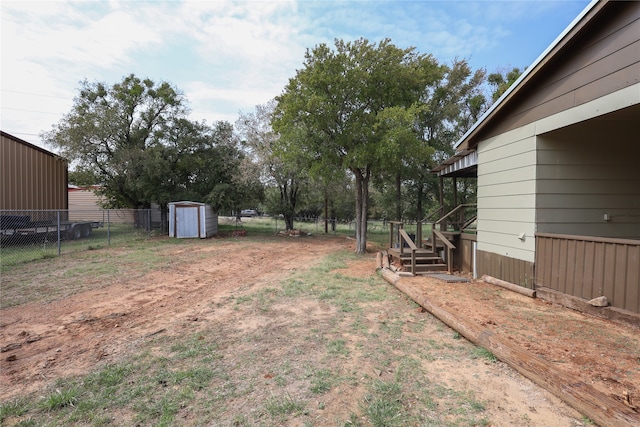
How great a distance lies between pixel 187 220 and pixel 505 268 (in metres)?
15.8

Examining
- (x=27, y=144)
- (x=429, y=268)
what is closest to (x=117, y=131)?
(x=27, y=144)

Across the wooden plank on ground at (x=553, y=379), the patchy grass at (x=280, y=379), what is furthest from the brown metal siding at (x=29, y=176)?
the wooden plank on ground at (x=553, y=379)

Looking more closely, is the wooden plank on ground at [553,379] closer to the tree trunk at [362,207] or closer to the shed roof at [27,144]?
the tree trunk at [362,207]

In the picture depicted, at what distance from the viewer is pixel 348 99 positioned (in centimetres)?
1185

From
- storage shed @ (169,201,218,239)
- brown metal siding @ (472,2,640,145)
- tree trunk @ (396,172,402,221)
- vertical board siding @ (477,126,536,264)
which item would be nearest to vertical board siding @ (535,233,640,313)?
vertical board siding @ (477,126,536,264)

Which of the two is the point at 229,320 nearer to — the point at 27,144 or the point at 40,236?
the point at 40,236

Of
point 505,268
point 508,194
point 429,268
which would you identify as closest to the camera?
point 508,194

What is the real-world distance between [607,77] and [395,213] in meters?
12.2

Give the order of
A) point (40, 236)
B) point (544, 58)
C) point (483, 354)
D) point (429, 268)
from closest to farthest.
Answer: point (483, 354)
point (544, 58)
point (429, 268)
point (40, 236)

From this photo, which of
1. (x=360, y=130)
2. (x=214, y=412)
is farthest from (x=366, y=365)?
(x=360, y=130)

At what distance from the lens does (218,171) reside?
1980 cm

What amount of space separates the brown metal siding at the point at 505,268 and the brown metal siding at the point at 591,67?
2683 millimetres

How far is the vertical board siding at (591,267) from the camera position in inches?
167

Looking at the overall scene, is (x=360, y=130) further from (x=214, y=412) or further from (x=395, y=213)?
(x=214, y=412)
